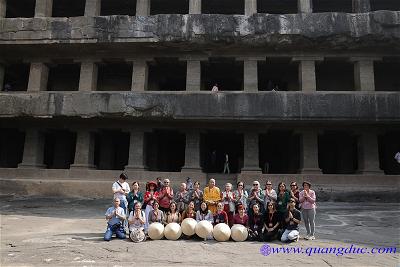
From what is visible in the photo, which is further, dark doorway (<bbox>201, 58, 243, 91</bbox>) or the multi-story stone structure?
dark doorway (<bbox>201, 58, 243, 91</bbox>)

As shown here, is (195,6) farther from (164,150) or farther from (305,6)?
(164,150)

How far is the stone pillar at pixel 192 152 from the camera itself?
17953 millimetres

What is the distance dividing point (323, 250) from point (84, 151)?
43.7 feet

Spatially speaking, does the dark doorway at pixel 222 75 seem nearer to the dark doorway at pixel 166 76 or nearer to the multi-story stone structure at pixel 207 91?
the multi-story stone structure at pixel 207 91

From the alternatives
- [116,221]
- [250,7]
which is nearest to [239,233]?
[116,221]

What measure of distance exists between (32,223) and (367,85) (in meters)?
15.0

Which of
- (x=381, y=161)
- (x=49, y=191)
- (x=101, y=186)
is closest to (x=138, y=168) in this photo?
(x=101, y=186)

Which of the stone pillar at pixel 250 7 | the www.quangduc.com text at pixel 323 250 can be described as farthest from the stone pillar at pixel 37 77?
the www.quangduc.com text at pixel 323 250

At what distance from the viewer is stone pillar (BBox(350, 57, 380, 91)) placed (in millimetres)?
17688

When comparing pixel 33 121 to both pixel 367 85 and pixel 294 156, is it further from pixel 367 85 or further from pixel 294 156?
pixel 367 85

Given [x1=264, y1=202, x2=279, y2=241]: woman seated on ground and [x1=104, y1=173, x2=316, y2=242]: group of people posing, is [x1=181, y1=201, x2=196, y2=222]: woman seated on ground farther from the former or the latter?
[x1=264, y1=202, x2=279, y2=241]: woman seated on ground

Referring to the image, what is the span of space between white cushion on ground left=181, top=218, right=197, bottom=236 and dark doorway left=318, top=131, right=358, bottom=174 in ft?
38.2

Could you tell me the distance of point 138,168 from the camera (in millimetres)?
18062

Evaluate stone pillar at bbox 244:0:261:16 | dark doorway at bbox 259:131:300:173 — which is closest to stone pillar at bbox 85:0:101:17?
stone pillar at bbox 244:0:261:16
